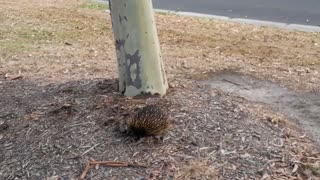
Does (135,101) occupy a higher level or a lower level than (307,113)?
higher

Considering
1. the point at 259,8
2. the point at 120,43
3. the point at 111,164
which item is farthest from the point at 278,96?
the point at 259,8

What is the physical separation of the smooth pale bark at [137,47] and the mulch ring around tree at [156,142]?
121 millimetres

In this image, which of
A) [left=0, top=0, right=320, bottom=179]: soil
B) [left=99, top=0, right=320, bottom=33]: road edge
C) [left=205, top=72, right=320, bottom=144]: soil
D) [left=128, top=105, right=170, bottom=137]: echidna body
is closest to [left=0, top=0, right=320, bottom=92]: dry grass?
[left=0, top=0, right=320, bottom=179]: soil

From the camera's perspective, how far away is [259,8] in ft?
35.8

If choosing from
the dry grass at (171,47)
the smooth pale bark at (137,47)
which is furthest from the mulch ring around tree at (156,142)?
the dry grass at (171,47)

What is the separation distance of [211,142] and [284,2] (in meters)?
7.76

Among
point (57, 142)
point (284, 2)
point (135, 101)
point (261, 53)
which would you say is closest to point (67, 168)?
point (57, 142)

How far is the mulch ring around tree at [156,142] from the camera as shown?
3932 millimetres

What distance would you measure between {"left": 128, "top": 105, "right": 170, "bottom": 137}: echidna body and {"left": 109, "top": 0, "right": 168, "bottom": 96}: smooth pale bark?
2.13ft

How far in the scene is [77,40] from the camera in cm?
820

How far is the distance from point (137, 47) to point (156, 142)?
35.6 inches

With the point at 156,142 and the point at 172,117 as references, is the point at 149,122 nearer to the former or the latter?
the point at 156,142

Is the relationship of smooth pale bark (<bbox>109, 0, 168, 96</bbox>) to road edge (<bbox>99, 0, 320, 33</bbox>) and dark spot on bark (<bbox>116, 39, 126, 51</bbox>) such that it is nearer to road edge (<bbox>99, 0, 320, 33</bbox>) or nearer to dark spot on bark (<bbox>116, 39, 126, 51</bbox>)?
dark spot on bark (<bbox>116, 39, 126, 51</bbox>)

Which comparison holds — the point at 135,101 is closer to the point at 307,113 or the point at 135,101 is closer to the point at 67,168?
the point at 67,168
